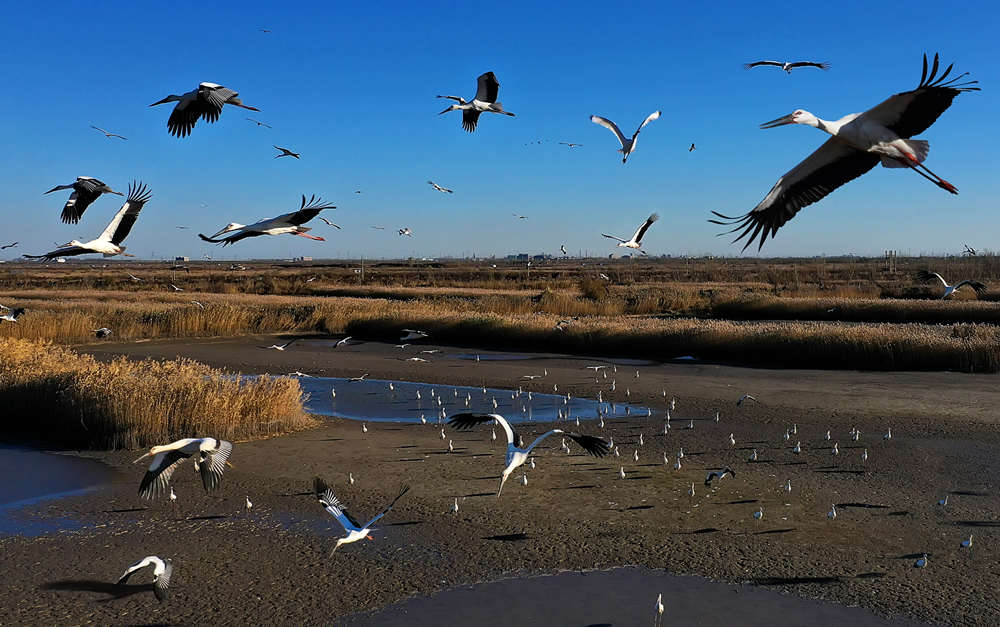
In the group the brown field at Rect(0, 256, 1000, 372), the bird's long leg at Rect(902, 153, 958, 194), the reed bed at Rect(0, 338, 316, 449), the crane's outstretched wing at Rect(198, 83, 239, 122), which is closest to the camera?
the bird's long leg at Rect(902, 153, 958, 194)

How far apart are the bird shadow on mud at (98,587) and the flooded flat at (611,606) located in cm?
186

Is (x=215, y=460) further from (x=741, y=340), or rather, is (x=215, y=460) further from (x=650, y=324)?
(x=650, y=324)

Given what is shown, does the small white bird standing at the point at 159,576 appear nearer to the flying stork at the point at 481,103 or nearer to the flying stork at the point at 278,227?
the flying stork at the point at 278,227

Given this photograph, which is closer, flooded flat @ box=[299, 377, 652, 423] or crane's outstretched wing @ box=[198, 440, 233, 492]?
crane's outstretched wing @ box=[198, 440, 233, 492]

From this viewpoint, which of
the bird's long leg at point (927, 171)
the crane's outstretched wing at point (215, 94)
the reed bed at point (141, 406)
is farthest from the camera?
the reed bed at point (141, 406)

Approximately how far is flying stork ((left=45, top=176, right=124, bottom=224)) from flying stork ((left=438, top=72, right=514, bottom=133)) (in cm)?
550

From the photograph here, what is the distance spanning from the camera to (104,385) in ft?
44.9

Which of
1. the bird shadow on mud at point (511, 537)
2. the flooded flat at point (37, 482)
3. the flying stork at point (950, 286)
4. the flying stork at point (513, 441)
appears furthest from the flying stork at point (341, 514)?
the flying stork at point (950, 286)

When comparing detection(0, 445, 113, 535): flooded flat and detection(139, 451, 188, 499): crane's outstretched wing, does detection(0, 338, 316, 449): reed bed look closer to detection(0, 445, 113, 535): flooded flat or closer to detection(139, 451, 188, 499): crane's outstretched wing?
detection(0, 445, 113, 535): flooded flat

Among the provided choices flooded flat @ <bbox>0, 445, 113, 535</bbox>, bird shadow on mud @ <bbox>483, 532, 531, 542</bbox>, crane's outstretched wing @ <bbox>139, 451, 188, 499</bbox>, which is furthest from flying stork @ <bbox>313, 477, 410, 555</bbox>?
flooded flat @ <bbox>0, 445, 113, 535</bbox>

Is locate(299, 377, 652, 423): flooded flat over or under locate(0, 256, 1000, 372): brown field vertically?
under

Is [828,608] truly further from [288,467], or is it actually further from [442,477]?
[288,467]

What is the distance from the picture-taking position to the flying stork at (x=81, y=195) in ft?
37.9

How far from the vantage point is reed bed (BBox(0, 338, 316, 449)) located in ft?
42.5
